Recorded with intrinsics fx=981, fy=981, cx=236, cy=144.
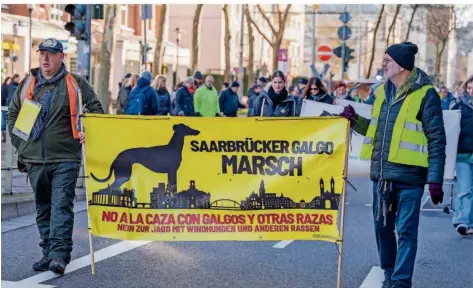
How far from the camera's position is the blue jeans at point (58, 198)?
7914 millimetres

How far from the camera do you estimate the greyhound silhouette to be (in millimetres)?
7406

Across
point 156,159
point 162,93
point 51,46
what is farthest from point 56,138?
point 162,93

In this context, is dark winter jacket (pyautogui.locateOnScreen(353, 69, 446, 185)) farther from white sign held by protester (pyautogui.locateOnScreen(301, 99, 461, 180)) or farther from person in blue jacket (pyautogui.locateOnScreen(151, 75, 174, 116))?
person in blue jacket (pyautogui.locateOnScreen(151, 75, 174, 116))

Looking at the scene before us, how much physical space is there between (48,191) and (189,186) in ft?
4.62

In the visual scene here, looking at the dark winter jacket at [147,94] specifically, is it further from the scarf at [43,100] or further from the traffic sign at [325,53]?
the traffic sign at [325,53]

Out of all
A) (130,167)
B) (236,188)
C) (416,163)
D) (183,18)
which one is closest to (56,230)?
(130,167)

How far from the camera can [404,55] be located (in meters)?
7.03

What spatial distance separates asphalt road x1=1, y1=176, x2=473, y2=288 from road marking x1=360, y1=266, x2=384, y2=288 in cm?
6

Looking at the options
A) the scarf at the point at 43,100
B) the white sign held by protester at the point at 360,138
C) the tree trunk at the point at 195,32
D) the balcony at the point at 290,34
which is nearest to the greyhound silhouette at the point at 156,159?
the scarf at the point at 43,100

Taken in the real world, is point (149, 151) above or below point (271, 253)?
above

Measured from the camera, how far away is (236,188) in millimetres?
7379

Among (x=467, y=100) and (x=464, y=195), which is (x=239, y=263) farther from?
(x=467, y=100)

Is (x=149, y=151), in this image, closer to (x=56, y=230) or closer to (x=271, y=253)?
(x=56, y=230)

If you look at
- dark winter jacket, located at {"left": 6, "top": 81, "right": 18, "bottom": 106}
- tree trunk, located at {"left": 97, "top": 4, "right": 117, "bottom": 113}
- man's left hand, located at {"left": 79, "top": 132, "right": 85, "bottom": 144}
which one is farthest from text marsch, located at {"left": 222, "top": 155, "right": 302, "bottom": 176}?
tree trunk, located at {"left": 97, "top": 4, "right": 117, "bottom": 113}
